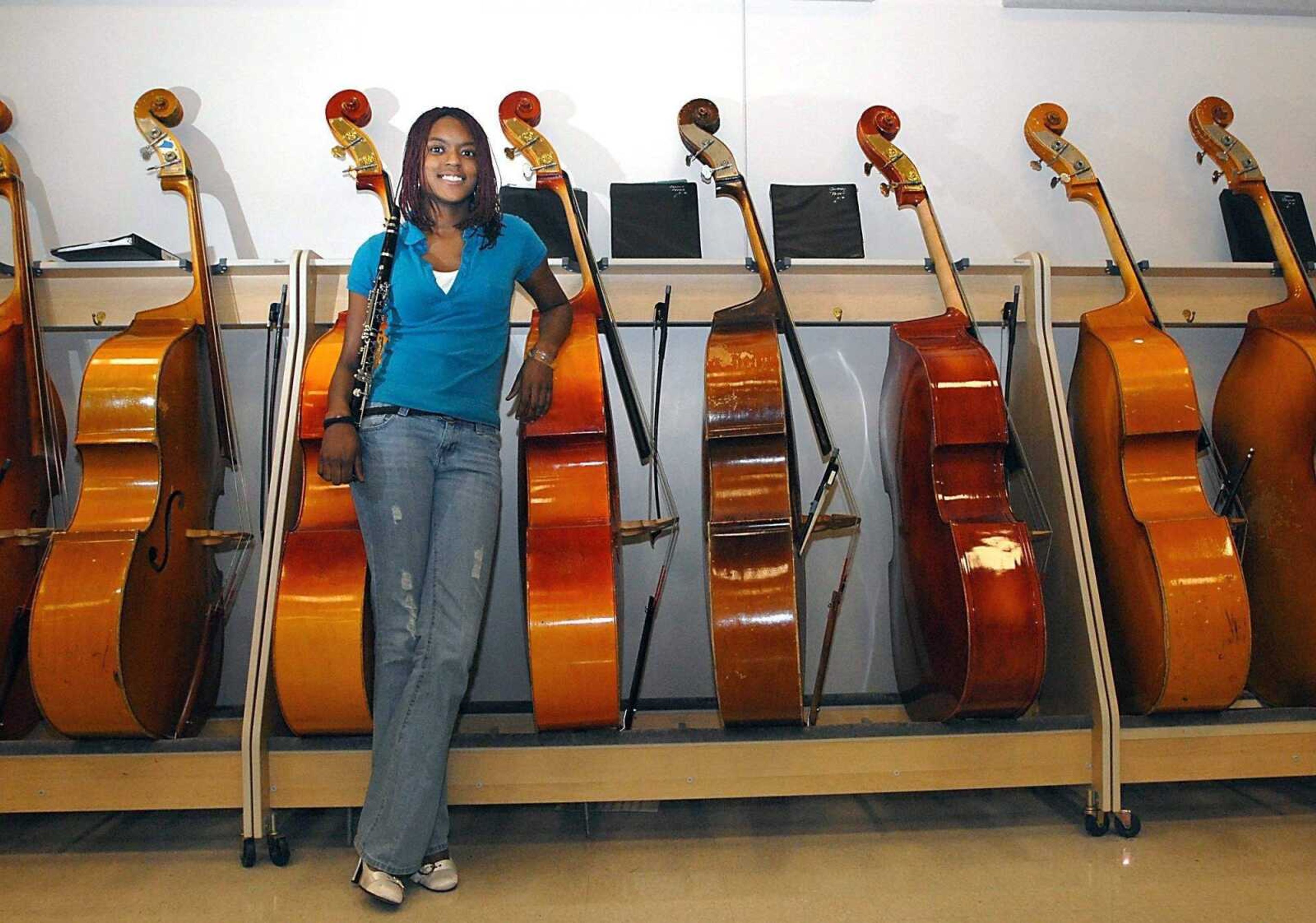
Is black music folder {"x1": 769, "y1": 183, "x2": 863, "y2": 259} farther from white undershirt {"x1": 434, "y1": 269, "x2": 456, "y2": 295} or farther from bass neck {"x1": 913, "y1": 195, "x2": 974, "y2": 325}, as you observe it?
white undershirt {"x1": 434, "y1": 269, "x2": 456, "y2": 295}

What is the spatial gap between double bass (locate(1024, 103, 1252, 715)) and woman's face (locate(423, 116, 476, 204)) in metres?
1.63

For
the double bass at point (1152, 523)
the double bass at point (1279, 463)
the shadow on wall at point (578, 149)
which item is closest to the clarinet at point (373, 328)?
the shadow on wall at point (578, 149)

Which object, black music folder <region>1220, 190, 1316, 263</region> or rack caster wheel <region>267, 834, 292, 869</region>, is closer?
rack caster wheel <region>267, 834, 292, 869</region>

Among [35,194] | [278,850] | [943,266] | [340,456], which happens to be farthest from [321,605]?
[35,194]

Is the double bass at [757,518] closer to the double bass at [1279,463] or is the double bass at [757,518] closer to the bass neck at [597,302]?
the bass neck at [597,302]

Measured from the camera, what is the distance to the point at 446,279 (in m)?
2.15

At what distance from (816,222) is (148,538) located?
78.5 inches

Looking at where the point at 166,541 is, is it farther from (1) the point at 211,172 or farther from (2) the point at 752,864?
(2) the point at 752,864

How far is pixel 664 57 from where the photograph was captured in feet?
10.4

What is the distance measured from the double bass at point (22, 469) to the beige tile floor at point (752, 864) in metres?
0.39

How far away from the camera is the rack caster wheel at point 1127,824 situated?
88.8 inches

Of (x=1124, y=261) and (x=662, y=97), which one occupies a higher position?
(x=662, y=97)

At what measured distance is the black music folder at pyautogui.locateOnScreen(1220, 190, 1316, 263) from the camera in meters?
3.09

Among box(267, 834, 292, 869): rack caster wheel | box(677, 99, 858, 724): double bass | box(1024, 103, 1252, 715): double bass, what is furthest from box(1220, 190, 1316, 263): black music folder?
box(267, 834, 292, 869): rack caster wheel
